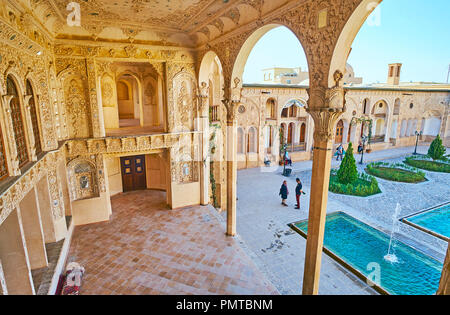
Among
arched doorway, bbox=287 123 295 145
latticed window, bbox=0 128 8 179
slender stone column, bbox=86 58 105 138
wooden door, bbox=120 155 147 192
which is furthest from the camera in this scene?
arched doorway, bbox=287 123 295 145

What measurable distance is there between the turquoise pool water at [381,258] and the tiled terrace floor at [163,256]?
322 cm

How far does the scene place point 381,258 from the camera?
784cm

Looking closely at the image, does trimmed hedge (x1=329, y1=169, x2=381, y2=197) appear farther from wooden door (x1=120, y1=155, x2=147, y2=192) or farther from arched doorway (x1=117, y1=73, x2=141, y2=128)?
arched doorway (x1=117, y1=73, x2=141, y2=128)

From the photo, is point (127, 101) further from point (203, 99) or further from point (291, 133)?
point (291, 133)

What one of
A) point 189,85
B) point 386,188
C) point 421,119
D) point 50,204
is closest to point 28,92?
point 50,204

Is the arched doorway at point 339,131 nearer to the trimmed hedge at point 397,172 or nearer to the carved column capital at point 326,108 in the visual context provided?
the trimmed hedge at point 397,172

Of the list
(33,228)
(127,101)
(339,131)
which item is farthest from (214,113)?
(339,131)

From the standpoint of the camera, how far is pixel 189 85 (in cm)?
958

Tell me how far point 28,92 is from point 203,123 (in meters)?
5.53

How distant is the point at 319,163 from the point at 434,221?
30.4 ft

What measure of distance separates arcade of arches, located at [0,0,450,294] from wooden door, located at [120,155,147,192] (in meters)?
0.05

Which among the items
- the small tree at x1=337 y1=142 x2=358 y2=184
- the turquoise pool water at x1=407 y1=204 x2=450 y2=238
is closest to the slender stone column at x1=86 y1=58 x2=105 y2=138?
the turquoise pool water at x1=407 y1=204 x2=450 y2=238

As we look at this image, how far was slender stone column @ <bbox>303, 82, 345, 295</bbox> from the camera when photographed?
13.7 feet
